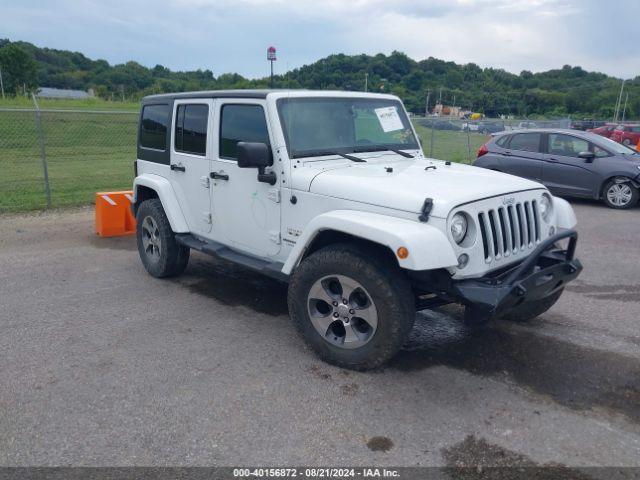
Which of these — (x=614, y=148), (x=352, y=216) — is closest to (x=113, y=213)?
(x=352, y=216)

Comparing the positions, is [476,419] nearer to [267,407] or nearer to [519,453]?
[519,453]

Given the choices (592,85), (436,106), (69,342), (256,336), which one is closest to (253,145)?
(256,336)

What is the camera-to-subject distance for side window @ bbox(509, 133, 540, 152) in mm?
11391

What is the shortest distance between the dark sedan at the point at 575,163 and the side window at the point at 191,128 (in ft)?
26.1

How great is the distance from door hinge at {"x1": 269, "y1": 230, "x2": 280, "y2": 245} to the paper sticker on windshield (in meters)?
1.46

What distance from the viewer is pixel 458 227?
142 inches

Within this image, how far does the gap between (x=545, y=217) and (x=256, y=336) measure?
2521 millimetres

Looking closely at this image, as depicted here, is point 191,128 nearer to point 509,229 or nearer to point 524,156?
point 509,229

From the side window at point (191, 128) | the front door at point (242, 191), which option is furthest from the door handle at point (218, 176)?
the side window at point (191, 128)

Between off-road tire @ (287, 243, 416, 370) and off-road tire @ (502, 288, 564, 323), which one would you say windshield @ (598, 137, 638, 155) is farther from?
off-road tire @ (287, 243, 416, 370)

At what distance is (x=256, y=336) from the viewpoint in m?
4.66

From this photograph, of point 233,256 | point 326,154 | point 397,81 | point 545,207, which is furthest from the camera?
point 397,81

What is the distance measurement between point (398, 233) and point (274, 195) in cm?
141

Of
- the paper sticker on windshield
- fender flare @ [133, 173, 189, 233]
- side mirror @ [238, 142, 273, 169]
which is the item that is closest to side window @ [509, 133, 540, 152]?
the paper sticker on windshield
